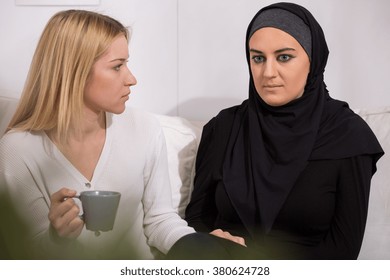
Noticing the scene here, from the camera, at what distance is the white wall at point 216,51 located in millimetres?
1055

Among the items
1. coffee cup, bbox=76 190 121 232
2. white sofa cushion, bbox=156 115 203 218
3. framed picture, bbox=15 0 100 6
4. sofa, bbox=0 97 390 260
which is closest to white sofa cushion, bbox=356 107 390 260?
sofa, bbox=0 97 390 260

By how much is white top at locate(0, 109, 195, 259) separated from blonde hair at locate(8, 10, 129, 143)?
0.04m

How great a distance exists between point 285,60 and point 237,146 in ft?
0.71

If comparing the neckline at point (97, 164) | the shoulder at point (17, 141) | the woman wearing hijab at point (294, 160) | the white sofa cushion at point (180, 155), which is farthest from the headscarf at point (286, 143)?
the shoulder at point (17, 141)

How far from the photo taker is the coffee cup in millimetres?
744

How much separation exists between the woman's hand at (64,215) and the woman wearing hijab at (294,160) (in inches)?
12.2

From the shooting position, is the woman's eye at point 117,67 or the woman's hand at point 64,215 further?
the woman's eye at point 117,67

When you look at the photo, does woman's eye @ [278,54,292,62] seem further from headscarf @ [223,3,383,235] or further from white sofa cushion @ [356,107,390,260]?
white sofa cushion @ [356,107,390,260]

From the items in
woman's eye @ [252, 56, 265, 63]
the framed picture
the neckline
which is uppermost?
the framed picture

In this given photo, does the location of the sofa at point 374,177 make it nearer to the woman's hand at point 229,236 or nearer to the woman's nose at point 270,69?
the woman's hand at point 229,236

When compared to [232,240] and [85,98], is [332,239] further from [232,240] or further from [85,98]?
[85,98]

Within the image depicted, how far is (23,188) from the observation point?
32.4 inches

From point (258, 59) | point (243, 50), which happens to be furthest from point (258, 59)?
point (243, 50)
